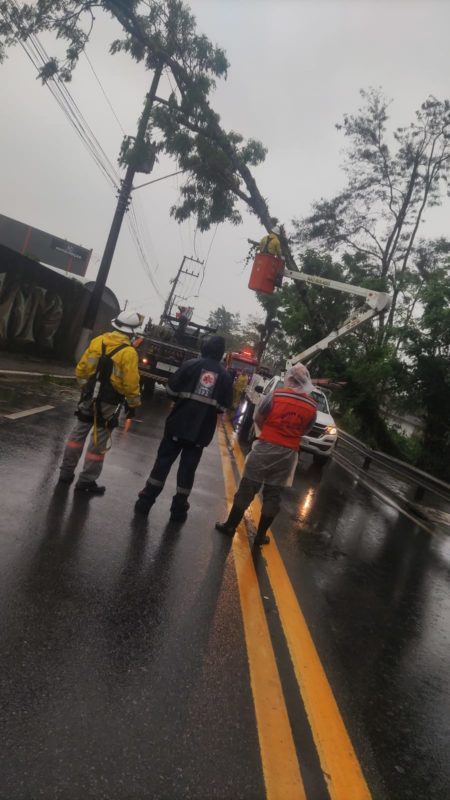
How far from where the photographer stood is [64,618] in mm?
3027

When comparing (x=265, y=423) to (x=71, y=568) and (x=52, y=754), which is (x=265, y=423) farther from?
(x=52, y=754)

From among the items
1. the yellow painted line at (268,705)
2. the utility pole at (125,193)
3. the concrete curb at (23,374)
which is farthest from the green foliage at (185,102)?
the yellow painted line at (268,705)

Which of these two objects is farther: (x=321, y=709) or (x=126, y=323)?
(x=126, y=323)

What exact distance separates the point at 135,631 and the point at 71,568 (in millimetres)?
809

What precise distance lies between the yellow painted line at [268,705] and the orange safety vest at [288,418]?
1341 mm

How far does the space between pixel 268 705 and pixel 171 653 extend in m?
0.58

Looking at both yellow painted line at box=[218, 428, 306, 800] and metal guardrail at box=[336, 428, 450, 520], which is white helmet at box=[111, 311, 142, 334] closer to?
yellow painted line at box=[218, 428, 306, 800]

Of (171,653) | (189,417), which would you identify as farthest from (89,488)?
(171,653)

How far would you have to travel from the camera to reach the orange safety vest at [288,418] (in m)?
5.21

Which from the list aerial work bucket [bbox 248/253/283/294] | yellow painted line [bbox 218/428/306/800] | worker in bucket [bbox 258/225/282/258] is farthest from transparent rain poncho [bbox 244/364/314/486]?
worker in bucket [bbox 258/225/282/258]

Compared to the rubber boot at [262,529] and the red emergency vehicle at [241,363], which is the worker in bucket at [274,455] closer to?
the rubber boot at [262,529]

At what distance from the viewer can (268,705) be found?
2.69 metres

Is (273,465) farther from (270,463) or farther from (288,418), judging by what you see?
(288,418)

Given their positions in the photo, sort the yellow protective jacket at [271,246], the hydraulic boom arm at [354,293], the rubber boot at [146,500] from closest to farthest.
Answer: the rubber boot at [146,500]
the yellow protective jacket at [271,246]
the hydraulic boom arm at [354,293]
